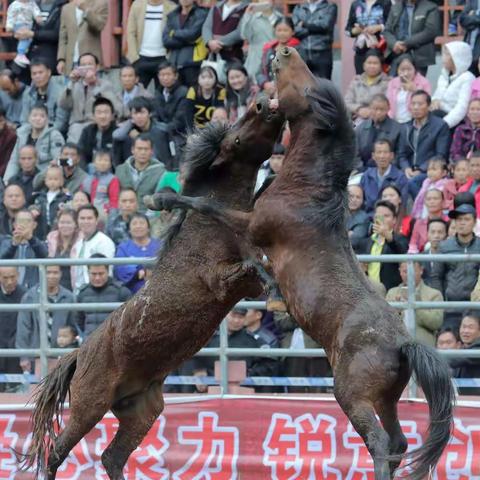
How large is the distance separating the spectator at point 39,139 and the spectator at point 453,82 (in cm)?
405

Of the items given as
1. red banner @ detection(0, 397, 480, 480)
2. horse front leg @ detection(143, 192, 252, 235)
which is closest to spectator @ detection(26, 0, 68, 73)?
red banner @ detection(0, 397, 480, 480)

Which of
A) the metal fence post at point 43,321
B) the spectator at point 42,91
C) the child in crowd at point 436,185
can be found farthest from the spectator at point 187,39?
the metal fence post at point 43,321

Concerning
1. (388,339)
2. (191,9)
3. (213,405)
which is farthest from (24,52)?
(388,339)

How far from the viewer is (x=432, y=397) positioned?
26.1 feet

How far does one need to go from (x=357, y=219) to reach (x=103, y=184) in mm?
3071

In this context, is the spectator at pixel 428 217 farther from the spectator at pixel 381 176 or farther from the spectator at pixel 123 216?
the spectator at pixel 123 216

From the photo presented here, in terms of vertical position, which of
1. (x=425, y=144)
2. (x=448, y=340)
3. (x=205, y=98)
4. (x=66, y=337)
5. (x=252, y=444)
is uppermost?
(x=205, y=98)

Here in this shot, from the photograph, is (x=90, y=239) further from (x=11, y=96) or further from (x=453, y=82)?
(x=11, y=96)

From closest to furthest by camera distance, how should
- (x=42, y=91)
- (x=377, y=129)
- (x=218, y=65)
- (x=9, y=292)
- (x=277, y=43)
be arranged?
(x=9, y=292)
(x=377, y=129)
(x=277, y=43)
(x=218, y=65)
(x=42, y=91)

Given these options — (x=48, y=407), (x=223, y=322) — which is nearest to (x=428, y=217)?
(x=223, y=322)

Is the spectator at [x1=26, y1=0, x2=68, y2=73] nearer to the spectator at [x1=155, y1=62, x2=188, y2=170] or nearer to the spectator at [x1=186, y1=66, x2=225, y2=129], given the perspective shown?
the spectator at [x1=155, y1=62, x2=188, y2=170]

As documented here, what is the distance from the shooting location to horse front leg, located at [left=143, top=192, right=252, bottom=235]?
854 cm

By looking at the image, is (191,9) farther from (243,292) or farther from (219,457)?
(243,292)

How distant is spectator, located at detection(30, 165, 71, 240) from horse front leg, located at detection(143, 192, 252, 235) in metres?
5.04
